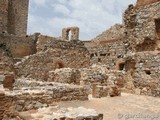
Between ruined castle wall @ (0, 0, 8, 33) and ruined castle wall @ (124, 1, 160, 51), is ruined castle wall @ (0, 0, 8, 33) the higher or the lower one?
the higher one

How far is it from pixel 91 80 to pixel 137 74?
2429 millimetres

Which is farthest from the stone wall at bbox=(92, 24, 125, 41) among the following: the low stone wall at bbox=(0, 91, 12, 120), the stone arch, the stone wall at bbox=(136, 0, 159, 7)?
the low stone wall at bbox=(0, 91, 12, 120)

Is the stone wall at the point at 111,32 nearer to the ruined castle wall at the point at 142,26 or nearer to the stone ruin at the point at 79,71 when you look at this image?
the stone ruin at the point at 79,71

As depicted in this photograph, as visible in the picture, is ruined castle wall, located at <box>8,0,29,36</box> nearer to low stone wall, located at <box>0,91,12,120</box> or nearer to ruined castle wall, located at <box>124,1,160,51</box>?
ruined castle wall, located at <box>124,1,160,51</box>

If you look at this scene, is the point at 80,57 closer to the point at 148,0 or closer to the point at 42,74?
the point at 42,74

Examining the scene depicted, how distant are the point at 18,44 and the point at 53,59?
686 cm

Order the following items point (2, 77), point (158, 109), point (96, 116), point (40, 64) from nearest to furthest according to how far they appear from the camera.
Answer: point (96, 116)
point (158, 109)
point (2, 77)
point (40, 64)

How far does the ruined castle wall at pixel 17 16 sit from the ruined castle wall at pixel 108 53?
1471 centimetres

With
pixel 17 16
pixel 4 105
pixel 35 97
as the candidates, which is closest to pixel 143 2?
pixel 35 97

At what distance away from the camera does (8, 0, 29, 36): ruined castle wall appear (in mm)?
34438

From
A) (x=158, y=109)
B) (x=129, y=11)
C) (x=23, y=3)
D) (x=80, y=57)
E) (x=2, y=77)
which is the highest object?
(x=23, y=3)

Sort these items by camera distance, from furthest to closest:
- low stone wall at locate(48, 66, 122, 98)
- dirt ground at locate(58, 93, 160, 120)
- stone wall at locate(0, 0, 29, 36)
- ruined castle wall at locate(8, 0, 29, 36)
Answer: ruined castle wall at locate(8, 0, 29, 36), stone wall at locate(0, 0, 29, 36), low stone wall at locate(48, 66, 122, 98), dirt ground at locate(58, 93, 160, 120)

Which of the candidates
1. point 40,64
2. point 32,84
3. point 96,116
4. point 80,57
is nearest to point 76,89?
point 32,84

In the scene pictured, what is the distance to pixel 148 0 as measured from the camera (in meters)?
14.9
